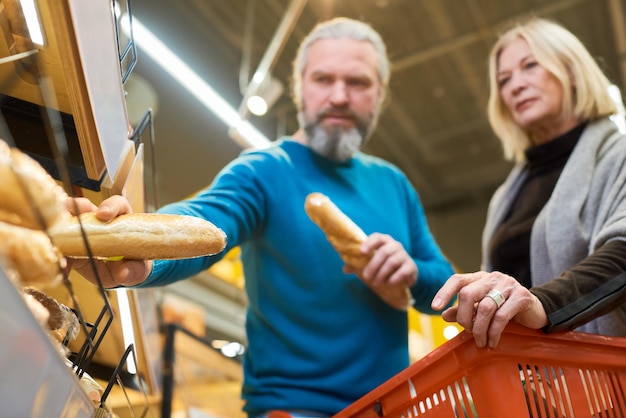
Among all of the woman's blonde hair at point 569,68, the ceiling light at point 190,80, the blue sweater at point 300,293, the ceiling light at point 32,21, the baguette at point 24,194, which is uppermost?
the ceiling light at point 190,80

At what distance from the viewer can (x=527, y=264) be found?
1.42m

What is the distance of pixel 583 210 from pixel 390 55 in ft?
9.87

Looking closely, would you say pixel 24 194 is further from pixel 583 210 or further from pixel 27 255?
pixel 583 210

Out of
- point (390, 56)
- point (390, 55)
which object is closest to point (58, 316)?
point (390, 56)

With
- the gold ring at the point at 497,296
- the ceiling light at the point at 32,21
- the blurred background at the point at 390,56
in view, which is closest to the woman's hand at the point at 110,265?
the ceiling light at the point at 32,21

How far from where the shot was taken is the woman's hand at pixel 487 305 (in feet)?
2.64

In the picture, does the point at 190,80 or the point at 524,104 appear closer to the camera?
the point at 524,104

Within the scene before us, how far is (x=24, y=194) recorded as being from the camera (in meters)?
0.52

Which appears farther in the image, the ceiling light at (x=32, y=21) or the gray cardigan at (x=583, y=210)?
the gray cardigan at (x=583, y=210)

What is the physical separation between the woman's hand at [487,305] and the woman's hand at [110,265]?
38 cm

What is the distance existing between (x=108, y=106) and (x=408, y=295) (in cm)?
81

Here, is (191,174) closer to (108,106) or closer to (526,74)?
(526,74)

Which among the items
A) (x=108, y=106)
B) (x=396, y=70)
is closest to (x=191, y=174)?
(x=396, y=70)

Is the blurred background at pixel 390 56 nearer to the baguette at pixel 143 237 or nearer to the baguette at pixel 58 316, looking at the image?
the baguette at pixel 143 237
